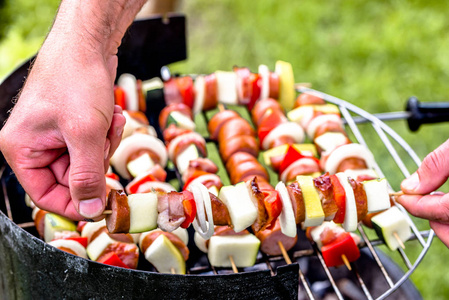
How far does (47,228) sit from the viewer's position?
7.39 ft

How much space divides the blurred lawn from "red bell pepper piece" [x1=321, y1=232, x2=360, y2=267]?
2557 mm

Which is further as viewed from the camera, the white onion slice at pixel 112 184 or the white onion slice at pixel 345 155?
the white onion slice at pixel 345 155

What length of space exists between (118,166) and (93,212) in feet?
3.16

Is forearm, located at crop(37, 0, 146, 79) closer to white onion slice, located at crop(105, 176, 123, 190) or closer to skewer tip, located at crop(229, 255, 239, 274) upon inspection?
white onion slice, located at crop(105, 176, 123, 190)

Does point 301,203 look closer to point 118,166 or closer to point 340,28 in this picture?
point 118,166

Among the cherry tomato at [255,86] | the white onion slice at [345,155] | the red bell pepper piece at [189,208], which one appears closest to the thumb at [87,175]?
the red bell pepper piece at [189,208]

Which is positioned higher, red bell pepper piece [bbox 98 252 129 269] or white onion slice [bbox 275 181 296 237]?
white onion slice [bbox 275 181 296 237]

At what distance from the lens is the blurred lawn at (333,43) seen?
16.5 ft

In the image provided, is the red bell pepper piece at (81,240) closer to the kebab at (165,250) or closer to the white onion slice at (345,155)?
the kebab at (165,250)

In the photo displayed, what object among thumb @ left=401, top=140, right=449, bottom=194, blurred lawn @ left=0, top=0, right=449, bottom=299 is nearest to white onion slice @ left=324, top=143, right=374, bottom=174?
thumb @ left=401, top=140, right=449, bottom=194

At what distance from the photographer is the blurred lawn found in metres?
5.02

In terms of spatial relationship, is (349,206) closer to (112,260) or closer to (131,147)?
(112,260)

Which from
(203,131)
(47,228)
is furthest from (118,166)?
(203,131)

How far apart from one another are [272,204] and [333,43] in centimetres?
405
